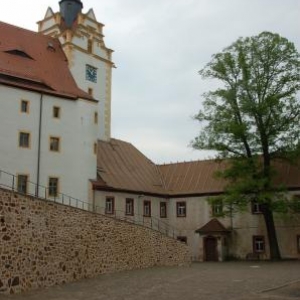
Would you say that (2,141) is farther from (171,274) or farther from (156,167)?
(156,167)

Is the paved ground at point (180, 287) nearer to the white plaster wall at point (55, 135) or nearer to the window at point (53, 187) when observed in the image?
the window at point (53, 187)

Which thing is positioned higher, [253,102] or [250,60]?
[250,60]

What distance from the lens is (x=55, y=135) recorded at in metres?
32.2

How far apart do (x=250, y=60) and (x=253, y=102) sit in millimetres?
3019

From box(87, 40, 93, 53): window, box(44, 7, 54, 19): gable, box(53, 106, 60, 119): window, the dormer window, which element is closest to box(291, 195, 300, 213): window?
box(53, 106, 60, 119): window

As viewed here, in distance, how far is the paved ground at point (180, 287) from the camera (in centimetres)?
1741

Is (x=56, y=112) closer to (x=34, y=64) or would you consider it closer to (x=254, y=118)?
(x=34, y=64)

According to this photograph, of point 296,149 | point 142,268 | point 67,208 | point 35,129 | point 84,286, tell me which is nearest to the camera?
point 84,286

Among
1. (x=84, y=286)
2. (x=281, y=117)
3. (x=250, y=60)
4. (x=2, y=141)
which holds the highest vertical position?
(x=250, y=60)

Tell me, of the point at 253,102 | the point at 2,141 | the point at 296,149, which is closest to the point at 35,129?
the point at 2,141

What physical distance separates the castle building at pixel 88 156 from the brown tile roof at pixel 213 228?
2.9 inches

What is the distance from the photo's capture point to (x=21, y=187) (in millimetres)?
30078

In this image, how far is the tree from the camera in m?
34.7

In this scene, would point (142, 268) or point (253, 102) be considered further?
point (253, 102)
